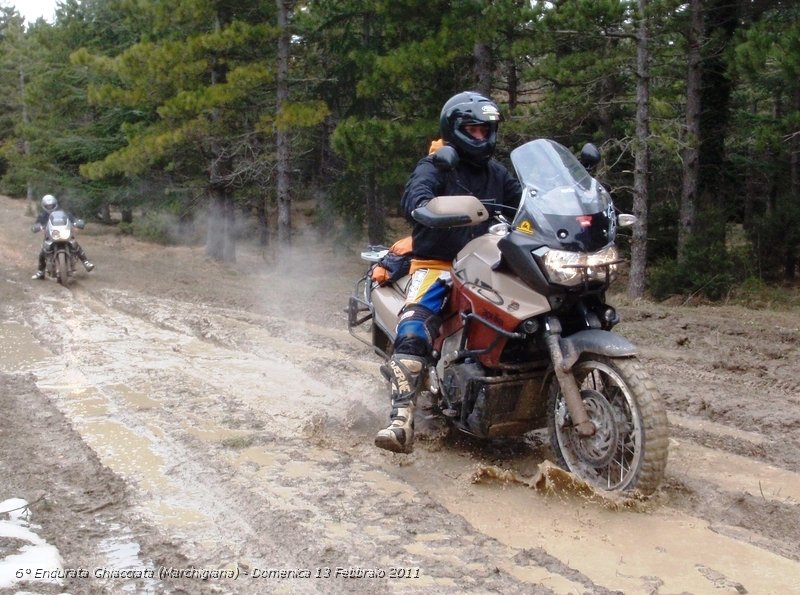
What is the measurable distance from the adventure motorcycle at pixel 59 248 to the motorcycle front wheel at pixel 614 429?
516 inches

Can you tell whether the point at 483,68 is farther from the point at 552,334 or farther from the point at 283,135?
the point at 552,334

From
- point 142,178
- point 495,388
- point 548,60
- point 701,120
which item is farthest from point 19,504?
point 142,178

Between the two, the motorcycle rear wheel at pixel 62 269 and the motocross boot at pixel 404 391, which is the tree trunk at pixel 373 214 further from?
the motocross boot at pixel 404 391

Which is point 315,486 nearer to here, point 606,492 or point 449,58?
point 606,492

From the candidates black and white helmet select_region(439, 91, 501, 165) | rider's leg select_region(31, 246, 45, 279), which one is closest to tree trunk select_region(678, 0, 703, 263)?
black and white helmet select_region(439, 91, 501, 165)

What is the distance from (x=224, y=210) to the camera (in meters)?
23.2

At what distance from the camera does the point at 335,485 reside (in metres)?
4.95

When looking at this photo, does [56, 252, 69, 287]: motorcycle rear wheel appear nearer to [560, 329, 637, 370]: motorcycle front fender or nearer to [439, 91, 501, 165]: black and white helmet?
[439, 91, 501, 165]: black and white helmet

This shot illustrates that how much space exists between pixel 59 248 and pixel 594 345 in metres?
14.3

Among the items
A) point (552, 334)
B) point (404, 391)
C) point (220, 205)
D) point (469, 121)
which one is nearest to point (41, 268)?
point (220, 205)

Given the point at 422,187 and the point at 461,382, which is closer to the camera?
the point at 461,382

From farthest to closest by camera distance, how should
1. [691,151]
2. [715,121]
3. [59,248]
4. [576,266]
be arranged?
1. [715,121]
2. [691,151]
3. [59,248]
4. [576,266]

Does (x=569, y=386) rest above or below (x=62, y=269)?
above

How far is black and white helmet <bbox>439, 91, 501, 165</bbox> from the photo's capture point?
522 cm
